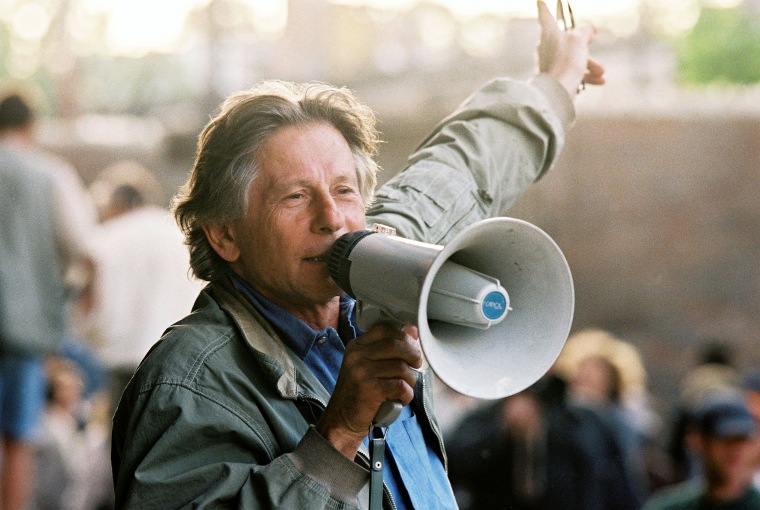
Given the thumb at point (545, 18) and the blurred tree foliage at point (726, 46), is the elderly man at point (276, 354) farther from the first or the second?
the blurred tree foliage at point (726, 46)

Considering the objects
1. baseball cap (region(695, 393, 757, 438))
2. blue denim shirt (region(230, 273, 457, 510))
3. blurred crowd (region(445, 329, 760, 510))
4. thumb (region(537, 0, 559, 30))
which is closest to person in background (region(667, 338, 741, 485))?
blurred crowd (region(445, 329, 760, 510))

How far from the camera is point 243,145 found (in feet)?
6.28

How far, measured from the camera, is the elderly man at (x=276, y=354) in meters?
1.65

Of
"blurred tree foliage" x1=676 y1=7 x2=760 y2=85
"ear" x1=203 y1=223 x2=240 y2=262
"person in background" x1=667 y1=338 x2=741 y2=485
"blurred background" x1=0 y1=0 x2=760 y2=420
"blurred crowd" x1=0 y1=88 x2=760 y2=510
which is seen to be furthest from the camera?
"blurred tree foliage" x1=676 y1=7 x2=760 y2=85

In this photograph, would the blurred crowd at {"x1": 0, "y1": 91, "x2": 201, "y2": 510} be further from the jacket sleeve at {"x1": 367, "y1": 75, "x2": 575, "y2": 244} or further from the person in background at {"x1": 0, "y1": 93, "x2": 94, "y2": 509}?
the jacket sleeve at {"x1": 367, "y1": 75, "x2": 575, "y2": 244}

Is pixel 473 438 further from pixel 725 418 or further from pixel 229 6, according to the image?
pixel 229 6

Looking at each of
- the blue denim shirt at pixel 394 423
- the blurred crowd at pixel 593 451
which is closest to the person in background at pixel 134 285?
the blurred crowd at pixel 593 451

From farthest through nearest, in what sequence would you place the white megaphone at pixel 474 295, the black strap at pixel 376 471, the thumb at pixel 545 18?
the thumb at pixel 545 18 < the black strap at pixel 376 471 < the white megaphone at pixel 474 295

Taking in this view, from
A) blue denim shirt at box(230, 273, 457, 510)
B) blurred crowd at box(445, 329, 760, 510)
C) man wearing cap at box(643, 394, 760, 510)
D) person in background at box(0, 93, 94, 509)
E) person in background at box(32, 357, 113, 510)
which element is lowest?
person in background at box(32, 357, 113, 510)

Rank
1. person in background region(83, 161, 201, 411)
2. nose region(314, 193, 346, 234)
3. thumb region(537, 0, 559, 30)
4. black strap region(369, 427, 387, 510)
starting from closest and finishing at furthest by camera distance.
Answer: black strap region(369, 427, 387, 510) < nose region(314, 193, 346, 234) < thumb region(537, 0, 559, 30) < person in background region(83, 161, 201, 411)

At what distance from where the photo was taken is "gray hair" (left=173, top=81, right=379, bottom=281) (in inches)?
75.6

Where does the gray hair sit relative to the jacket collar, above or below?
above

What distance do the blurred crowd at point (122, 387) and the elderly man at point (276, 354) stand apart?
278 cm

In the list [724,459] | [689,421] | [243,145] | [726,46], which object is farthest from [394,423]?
[726,46]
